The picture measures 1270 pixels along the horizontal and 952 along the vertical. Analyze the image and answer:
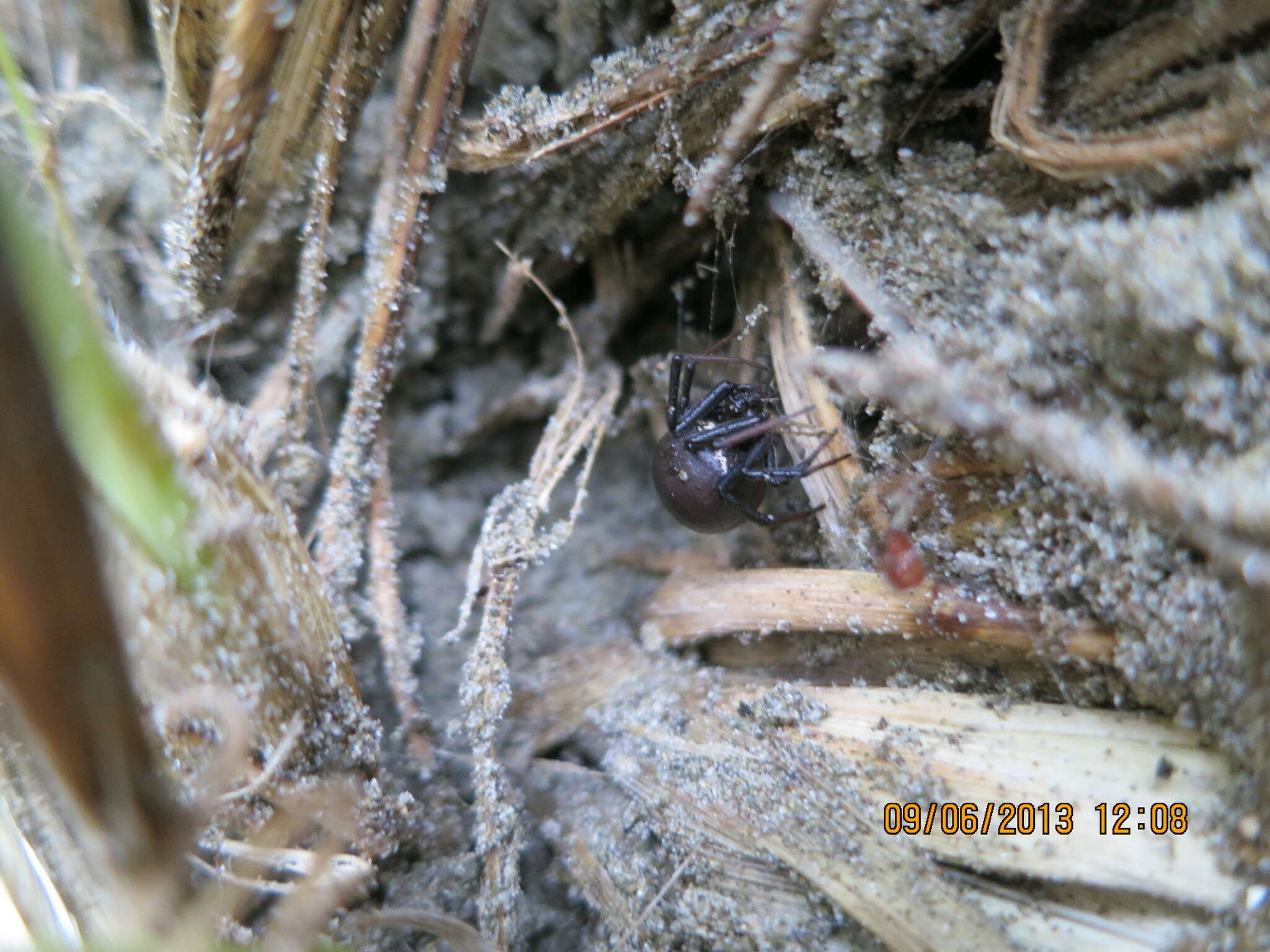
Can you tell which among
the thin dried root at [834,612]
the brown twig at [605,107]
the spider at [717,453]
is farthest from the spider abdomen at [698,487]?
the brown twig at [605,107]

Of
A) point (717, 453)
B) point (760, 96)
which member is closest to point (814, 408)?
point (717, 453)

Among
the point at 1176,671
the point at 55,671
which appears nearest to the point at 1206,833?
the point at 1176,671

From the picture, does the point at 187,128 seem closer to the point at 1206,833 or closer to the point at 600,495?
the point at 600,495

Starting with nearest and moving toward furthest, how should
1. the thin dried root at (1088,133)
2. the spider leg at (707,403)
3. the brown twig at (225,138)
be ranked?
the thin dried root at (1088,133)
the brown twig at (225,138)
the spider leg at (707,403)
